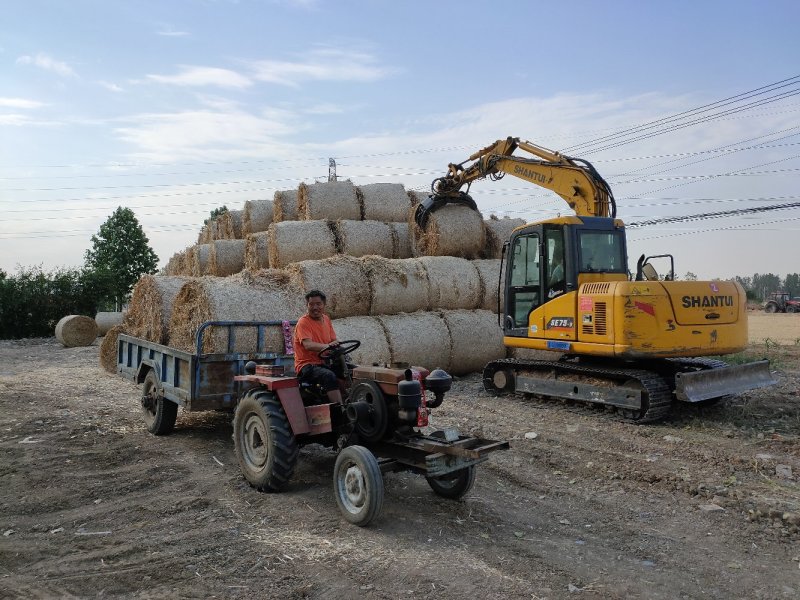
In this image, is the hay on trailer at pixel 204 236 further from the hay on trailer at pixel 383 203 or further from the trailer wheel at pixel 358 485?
the trailer wheel at pixel 358 485

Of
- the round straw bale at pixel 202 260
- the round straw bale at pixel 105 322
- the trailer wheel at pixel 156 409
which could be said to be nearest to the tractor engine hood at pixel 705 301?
the trailer wheel at pixel 156 409

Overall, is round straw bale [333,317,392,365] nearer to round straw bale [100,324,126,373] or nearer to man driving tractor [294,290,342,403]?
round straw bale [100,324,126,373]

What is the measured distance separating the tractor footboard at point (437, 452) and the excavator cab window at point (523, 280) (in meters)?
5.04

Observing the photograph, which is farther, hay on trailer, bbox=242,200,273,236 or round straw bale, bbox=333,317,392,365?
hay on trailer, bbox=242,200,273,236

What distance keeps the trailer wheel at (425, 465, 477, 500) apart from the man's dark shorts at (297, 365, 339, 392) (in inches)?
43.1

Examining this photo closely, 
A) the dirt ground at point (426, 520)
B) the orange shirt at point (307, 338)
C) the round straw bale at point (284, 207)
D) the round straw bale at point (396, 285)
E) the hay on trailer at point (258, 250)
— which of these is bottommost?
the dirt ground at point (426, 520)

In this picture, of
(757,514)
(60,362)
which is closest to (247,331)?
(757,514)

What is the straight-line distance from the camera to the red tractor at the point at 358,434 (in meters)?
4.75

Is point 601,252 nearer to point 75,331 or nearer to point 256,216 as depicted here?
point 256,216

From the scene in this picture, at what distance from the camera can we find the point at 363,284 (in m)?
11.2

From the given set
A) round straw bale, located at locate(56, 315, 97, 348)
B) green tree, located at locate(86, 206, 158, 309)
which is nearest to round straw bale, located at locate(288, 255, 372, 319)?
round straw bale, located at locate(56, 315, 97, 348)

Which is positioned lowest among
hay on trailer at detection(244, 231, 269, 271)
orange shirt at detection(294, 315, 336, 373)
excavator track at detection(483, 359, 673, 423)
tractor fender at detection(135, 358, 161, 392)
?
excavator track at detection(483, 359, 673, 423)

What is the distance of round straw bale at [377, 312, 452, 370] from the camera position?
1097 cm

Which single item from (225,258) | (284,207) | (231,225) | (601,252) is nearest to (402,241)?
(284,207)
